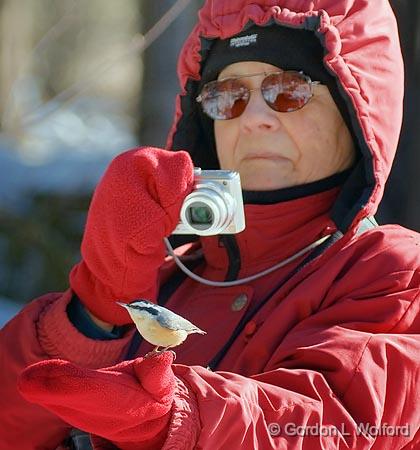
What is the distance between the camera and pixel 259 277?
6.91ft

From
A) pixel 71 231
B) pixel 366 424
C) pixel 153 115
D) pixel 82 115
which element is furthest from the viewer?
pixel 82 115

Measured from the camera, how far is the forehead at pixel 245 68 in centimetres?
220

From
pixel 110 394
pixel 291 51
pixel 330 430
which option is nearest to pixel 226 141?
pixel 291 51

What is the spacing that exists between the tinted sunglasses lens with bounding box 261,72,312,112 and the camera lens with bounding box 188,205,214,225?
369 mm

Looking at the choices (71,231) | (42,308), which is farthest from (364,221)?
(71,231)

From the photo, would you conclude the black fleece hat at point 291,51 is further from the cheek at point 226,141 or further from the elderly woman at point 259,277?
the cheek at point 226,141

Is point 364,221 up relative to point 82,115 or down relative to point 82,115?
up

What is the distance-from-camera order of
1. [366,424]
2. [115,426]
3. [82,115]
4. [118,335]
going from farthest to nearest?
[82,115], [118,335], [366,424], [115,426]

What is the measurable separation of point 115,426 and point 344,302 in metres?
0.53

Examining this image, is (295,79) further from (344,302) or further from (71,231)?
(71,231)

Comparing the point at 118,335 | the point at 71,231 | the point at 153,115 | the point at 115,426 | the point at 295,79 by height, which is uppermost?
the point at 295,79

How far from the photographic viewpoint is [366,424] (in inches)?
65.7

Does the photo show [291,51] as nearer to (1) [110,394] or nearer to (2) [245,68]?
(2) [245,68]

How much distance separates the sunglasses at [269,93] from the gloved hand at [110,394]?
0.83m
